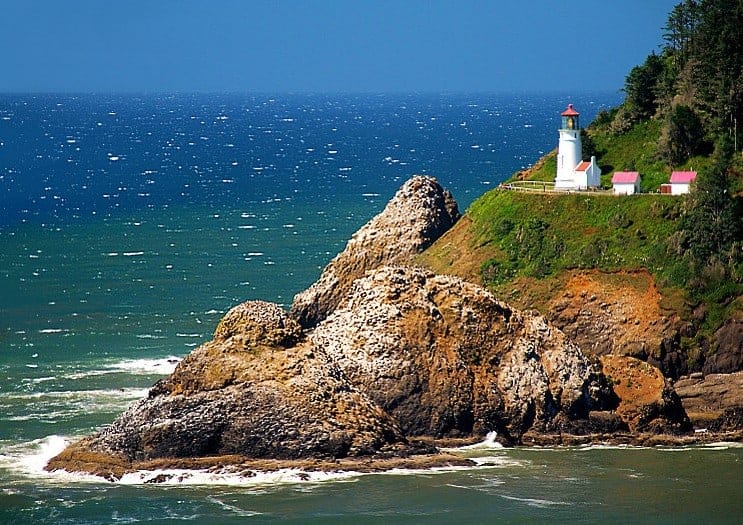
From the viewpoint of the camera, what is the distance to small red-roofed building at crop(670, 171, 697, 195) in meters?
78.1

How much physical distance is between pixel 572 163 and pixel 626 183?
465 centimetres

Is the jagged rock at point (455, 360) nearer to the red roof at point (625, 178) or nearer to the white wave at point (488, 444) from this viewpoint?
the white wave at point (488, 444)

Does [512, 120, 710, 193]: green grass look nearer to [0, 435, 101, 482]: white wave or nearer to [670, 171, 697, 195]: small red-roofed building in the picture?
[670, 171, 697, 195]: small red-roofed building

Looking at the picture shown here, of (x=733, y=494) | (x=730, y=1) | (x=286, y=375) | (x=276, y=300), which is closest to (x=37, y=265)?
(x=276, y=300)

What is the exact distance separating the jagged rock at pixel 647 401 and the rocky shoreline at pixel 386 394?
2.0 inches

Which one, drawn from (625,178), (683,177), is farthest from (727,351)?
(625,178)

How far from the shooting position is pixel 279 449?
56219mm

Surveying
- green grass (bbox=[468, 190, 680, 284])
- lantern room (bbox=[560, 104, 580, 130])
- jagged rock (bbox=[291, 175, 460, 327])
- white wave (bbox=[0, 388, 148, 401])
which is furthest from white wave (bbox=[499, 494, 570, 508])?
lantern room (bbox=[560, 104, 580, 130])

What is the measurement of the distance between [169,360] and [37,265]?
109ft

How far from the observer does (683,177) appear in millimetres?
78250

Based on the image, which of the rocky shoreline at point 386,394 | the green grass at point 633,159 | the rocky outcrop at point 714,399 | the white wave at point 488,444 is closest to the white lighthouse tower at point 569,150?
the green grass at point 633,159

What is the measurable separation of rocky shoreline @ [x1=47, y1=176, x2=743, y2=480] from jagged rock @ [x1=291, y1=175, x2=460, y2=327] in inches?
531

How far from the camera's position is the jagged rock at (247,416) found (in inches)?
2211

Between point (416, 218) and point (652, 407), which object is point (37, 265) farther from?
point (652, 407)
